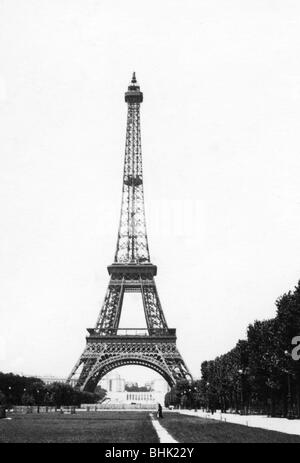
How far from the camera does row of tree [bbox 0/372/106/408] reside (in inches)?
4387

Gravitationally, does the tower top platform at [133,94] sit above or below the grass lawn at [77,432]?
above

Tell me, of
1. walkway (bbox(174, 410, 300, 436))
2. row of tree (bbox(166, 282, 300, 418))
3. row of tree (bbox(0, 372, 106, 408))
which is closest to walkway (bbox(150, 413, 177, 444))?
walkway (bbox(174, 410, 300, 436))

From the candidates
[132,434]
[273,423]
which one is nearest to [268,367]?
[273,423]

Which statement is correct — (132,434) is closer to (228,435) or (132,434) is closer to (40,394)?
(228,435)

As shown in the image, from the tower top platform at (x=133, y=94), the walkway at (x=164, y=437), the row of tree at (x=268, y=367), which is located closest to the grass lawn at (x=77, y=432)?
the walkway at (x=164, y=437)

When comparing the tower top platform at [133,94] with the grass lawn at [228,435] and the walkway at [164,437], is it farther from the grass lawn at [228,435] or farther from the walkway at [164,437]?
the walkway at [164,437]

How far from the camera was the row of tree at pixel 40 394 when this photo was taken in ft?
366

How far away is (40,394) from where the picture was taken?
123812mm

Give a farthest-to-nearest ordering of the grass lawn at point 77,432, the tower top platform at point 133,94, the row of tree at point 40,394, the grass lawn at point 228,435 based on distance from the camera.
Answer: the tower top platform at point 133,94 < the row of tree at point 40,394 < the grass lawn at point 77,432 < the grass lawn at point 228,435
